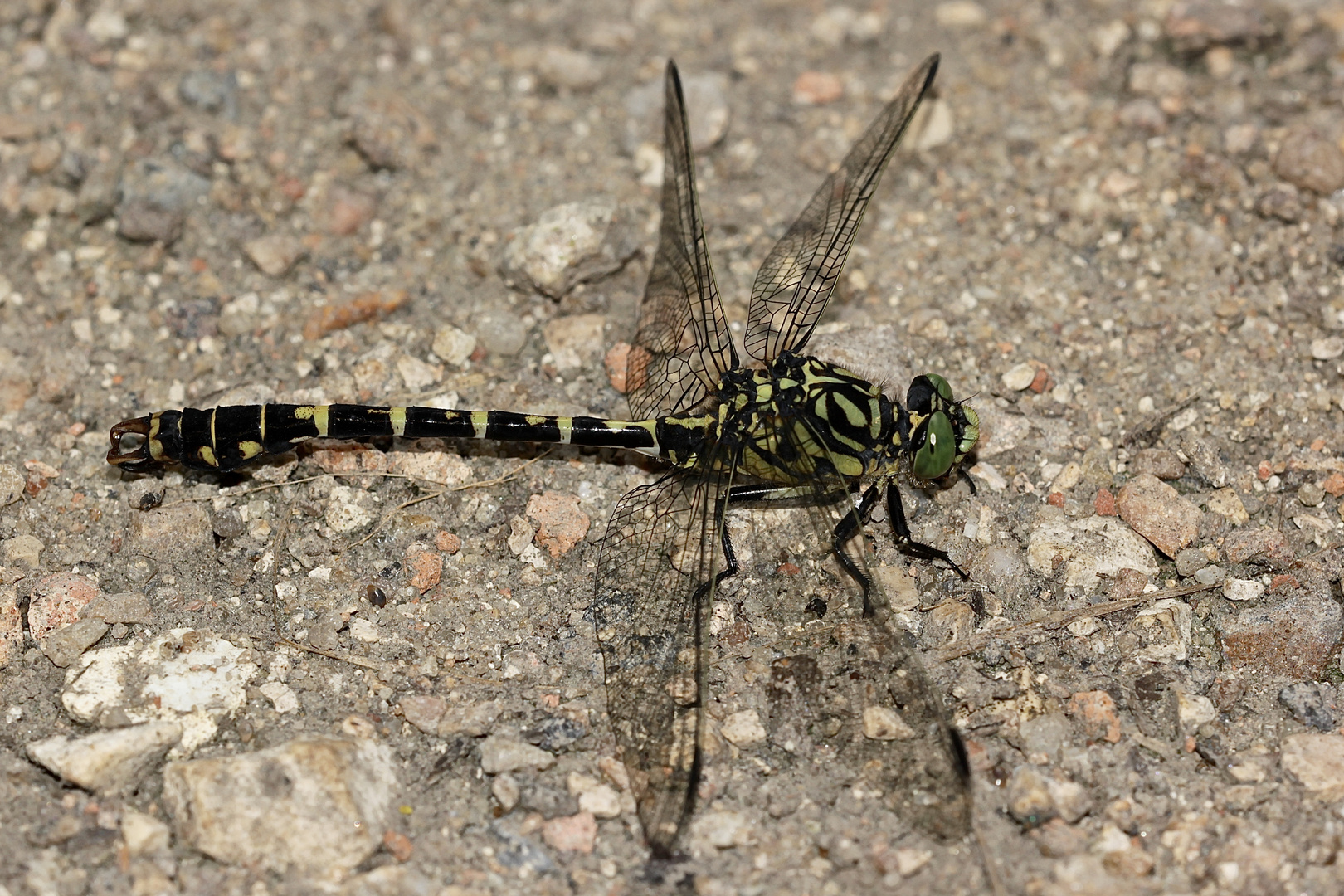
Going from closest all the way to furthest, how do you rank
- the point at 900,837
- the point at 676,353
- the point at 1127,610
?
the point at 900,837 < the point at 1127,610 < the point at 676,353

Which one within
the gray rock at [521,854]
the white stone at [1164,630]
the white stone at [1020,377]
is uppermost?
the white stone at [1020,377]

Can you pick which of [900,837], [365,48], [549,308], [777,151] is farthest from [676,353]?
[365,48]

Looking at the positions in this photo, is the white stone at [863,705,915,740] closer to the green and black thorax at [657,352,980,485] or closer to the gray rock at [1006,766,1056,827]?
the gray rock at [1006,766,1056,827]

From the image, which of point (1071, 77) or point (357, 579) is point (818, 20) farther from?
point (357, 579)

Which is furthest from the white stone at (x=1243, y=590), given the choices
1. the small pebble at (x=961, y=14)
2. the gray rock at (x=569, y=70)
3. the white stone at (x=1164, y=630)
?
the gray rock at (x=569, y=70)

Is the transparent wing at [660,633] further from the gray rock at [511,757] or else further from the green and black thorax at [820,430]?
the gray rock at [511,757]

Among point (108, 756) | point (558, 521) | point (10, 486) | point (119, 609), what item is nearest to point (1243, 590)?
point (558, 521)
